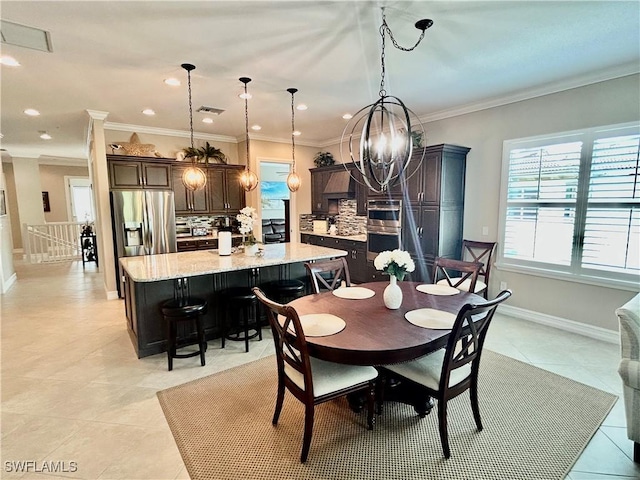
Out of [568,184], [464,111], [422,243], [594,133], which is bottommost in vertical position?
[422,243]

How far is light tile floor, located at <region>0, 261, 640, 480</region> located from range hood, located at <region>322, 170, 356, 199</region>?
10.6ft

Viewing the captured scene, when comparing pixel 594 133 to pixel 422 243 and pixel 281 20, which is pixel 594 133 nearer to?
pixel 422 243

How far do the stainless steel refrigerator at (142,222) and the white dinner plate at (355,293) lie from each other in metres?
3.64

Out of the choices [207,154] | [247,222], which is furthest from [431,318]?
[207,154]

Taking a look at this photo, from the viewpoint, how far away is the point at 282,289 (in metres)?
3.60

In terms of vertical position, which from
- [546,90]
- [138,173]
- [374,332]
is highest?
[546,90]

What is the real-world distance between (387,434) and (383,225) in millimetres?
3483

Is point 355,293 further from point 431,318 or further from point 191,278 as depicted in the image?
point 191,278

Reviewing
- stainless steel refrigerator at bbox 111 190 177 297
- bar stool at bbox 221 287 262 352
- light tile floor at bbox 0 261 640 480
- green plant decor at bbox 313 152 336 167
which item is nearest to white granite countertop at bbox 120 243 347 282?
bar stool at bbox 221 287 262 352

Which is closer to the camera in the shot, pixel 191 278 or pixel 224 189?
pixel 191 278

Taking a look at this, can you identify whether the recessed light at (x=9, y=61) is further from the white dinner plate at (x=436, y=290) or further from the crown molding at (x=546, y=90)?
the crown molding at (x=546, y=90)

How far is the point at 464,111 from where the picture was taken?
15.1 feet

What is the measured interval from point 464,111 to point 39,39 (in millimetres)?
4759

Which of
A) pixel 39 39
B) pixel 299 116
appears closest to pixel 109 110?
pixel 39 39
